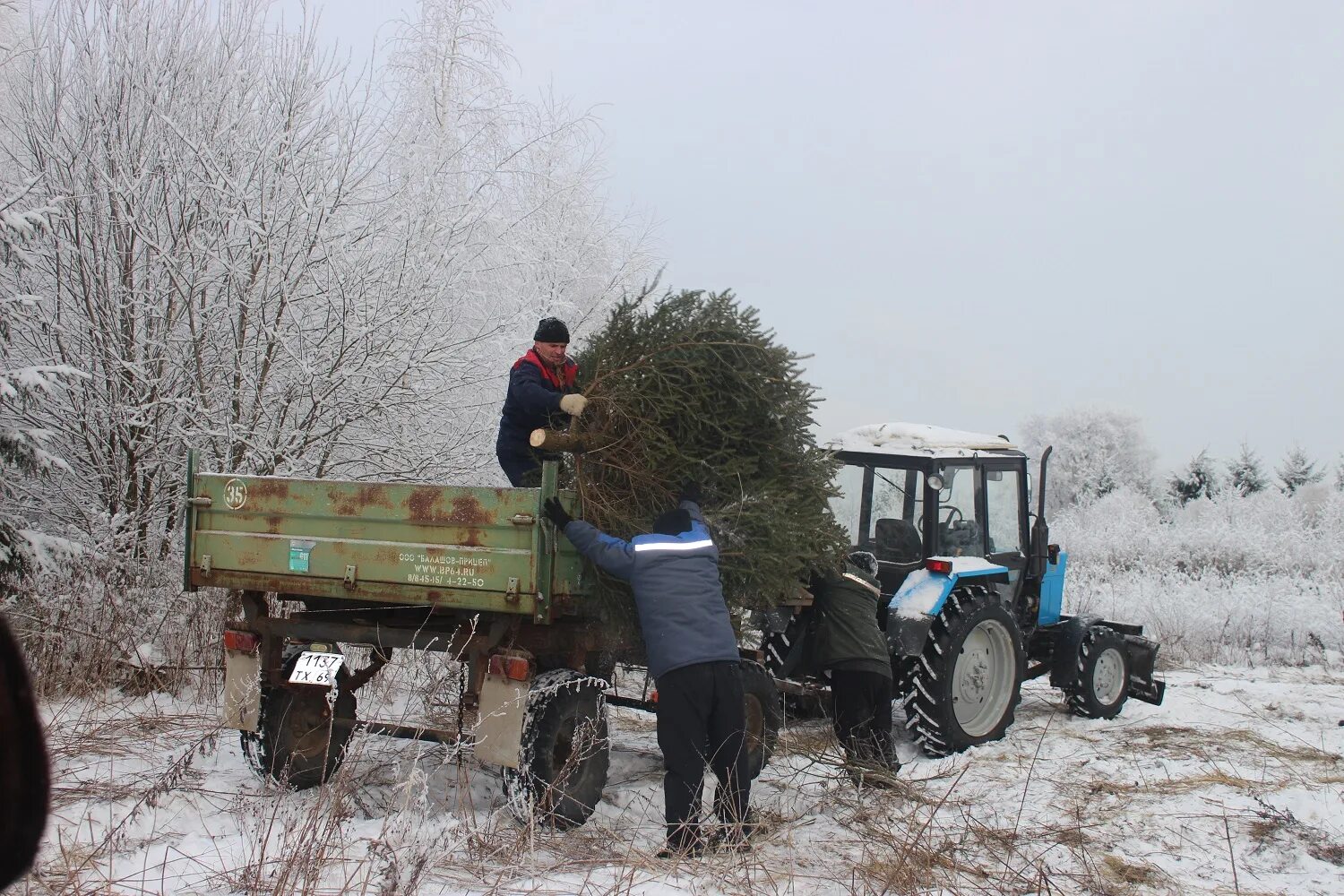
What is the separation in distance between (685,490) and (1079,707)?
4567 mm

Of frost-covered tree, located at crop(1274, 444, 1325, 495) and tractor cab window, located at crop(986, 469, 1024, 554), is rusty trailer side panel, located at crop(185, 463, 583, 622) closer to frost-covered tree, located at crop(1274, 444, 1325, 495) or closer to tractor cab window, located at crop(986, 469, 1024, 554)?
tractor cab window, located at crop(986, 469, 1024, 554)

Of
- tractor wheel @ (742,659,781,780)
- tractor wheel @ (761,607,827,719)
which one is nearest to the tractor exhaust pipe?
tractor wheel @ (761,607,827,719)

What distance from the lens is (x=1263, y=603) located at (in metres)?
15.0

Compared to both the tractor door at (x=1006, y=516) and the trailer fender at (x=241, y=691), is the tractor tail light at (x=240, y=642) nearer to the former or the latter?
the trailer fender at (x=241, y=691)

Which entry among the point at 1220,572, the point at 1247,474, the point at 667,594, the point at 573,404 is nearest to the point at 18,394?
the point at 573,404

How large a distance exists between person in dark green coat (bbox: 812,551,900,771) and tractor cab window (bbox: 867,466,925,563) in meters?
1.25

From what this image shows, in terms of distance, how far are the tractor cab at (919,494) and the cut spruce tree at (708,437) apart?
1.81 meters

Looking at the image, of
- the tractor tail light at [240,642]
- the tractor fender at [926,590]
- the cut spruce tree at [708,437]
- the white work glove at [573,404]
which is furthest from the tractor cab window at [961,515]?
the tractor tail light at [240,642]

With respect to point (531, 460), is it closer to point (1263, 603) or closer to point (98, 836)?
point (98, 836)

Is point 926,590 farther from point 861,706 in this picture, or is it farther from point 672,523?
point 672,523

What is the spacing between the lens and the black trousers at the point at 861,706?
6.53m

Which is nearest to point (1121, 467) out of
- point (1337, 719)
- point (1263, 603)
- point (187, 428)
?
point (1263, 603)

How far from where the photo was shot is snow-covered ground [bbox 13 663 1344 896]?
13.3 ft

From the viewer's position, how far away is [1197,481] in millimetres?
41562
